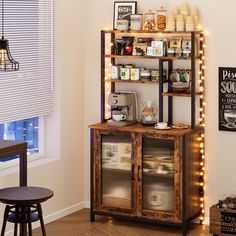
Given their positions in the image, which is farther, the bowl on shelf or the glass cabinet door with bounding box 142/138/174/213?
the bowl on shelf

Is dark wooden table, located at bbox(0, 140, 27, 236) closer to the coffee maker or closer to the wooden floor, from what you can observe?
the wooden floor

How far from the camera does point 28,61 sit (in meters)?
6.57

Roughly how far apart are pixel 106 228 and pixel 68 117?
1.17 meters

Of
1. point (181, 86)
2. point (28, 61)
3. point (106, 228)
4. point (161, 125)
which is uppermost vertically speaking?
point (28, 61)

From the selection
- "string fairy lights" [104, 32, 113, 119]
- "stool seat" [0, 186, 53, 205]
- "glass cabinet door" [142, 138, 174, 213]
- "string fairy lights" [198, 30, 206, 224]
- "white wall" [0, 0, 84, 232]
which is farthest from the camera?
"string fairy lights" [104, 32, 113, 119]

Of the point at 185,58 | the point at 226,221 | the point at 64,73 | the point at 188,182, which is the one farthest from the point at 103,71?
the point at 226,221

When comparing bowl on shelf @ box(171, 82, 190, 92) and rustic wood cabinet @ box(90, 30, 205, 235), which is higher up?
bowl on shelf @ box(171, 82, 190, 92)

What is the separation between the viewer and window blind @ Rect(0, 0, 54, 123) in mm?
6270

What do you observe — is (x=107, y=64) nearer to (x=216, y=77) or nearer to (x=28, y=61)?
(x=28, y=61)

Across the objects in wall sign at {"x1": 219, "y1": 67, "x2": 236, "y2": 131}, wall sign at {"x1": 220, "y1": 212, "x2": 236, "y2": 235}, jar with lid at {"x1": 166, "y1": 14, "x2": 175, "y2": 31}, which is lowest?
wall sign at {"x1": 220, "y1": 212, "x2": 236, "y2": 235}

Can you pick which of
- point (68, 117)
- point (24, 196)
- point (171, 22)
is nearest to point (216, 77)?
point (171, 22)

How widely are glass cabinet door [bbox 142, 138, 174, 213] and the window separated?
42.9 inches

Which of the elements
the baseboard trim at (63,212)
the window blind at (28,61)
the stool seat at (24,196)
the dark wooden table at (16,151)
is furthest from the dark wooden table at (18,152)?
the baseboard trim at (63,212)

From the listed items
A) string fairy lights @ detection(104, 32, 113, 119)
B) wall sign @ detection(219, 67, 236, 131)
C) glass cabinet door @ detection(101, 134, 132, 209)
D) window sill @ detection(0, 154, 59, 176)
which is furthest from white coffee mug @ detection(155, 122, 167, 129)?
window sill @ detection(0, 154, 59, 176)
